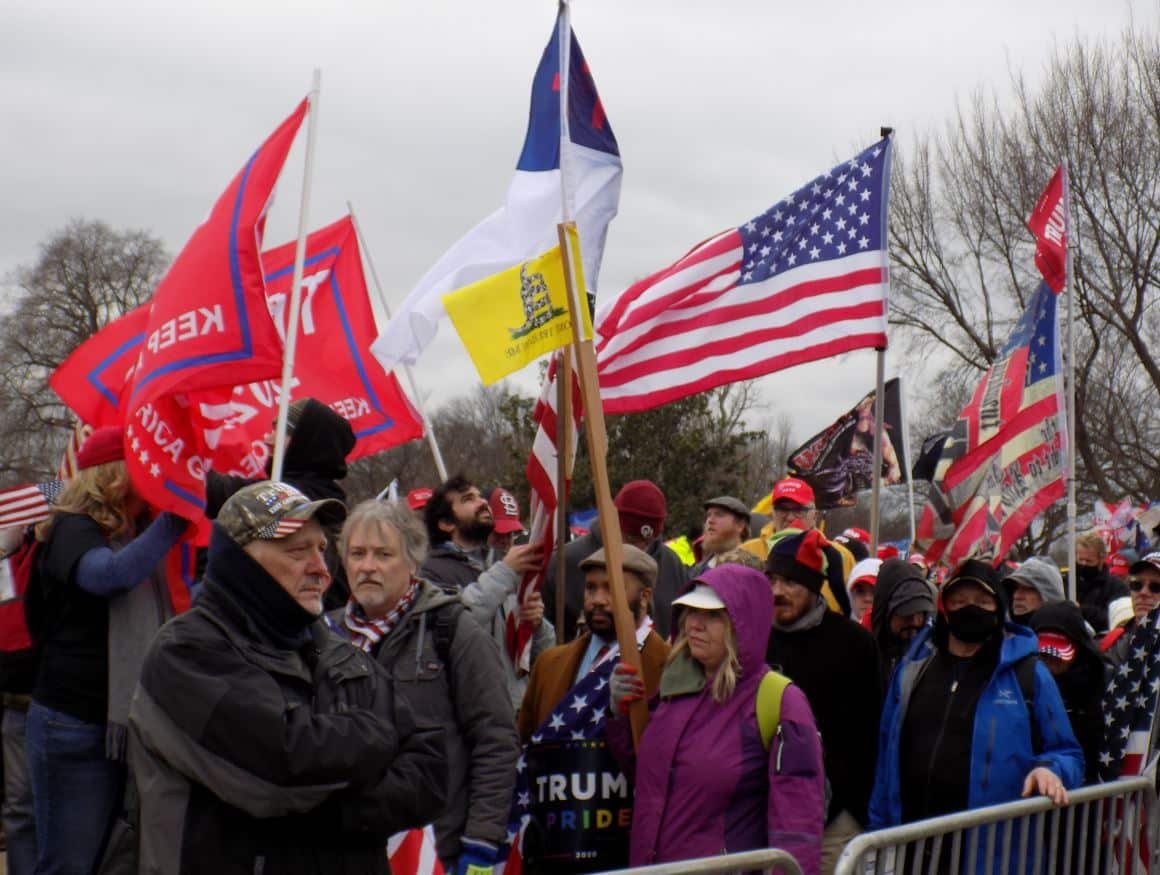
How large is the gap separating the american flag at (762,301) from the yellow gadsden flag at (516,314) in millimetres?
1316

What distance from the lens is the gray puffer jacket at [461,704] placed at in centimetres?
439

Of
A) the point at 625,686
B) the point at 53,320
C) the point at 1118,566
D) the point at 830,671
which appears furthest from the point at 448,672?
the point at 53,320

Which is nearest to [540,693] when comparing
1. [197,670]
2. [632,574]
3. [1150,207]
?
[632,574]

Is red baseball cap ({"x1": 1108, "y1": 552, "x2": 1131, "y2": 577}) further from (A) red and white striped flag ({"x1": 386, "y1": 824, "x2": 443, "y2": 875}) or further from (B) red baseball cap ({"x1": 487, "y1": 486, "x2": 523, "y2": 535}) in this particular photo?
(A) red and white striped flag ({"x1": 386, "y1": 824, "x2": 443, "y2": 875})

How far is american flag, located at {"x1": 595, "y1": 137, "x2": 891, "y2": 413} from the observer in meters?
6.77

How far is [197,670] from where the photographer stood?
3.13m

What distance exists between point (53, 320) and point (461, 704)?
4112cm

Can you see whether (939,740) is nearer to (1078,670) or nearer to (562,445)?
(1078,670)

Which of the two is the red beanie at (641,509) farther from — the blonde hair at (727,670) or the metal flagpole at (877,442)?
the blonde hair at (727,670)

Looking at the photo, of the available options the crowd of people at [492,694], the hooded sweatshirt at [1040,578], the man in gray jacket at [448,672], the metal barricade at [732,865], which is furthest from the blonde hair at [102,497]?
the hooded sweatshirt at [1040,578]

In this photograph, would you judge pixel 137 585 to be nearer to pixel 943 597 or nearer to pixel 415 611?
pixel 415 611

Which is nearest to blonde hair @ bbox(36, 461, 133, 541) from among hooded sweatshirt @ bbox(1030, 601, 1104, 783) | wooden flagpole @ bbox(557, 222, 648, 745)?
wooden flagpole @ bbox(557, 222, 648, 745)

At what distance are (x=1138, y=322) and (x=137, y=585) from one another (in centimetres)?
2850

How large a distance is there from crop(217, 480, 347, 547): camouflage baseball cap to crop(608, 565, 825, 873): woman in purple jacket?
1650 millimetres
